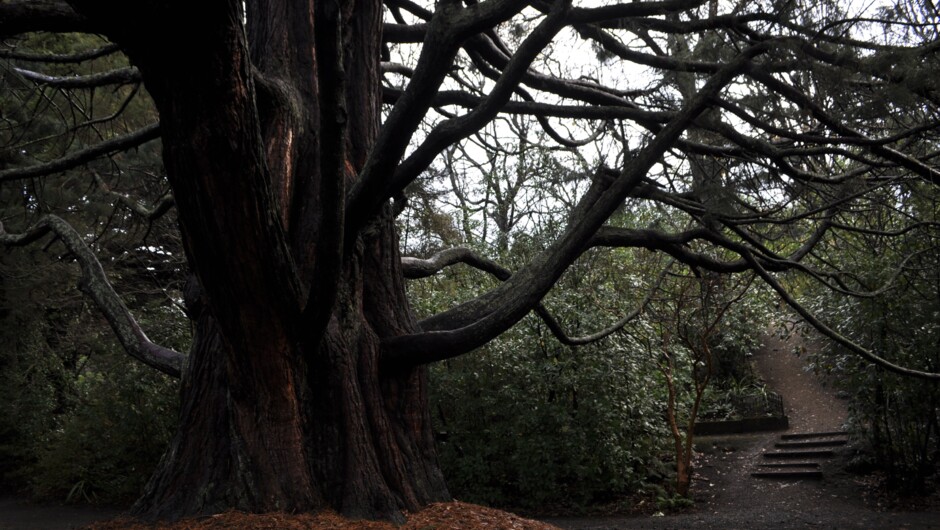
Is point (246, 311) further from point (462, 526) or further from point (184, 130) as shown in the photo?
point (462, 526)

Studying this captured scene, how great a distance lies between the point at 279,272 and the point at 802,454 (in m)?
11.0

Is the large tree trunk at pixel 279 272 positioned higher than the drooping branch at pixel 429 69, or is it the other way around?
the drooping branch at pixel 429 69

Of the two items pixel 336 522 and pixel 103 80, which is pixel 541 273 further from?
pixel 103 80

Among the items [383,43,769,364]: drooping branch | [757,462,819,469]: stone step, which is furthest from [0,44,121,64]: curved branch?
[757,462,819,469]: stone step

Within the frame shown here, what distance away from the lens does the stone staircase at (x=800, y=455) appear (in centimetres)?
1155

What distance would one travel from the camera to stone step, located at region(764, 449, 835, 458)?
39.9 ft

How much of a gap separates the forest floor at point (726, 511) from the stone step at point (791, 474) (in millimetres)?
119

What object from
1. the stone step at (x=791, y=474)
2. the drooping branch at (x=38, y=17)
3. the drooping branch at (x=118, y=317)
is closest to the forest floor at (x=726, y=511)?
the stone step at (x=791, y=474)

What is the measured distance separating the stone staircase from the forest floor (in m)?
0.16

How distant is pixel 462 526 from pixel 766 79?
11.6ft

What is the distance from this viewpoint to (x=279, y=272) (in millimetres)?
3877

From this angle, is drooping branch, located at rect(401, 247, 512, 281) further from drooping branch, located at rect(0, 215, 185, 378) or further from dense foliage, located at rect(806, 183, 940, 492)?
dense foliage, located at rect(806, 183, 940, 492)

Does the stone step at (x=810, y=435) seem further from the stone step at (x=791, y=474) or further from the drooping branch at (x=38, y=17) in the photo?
the drooping branch at (x=38, y=17)

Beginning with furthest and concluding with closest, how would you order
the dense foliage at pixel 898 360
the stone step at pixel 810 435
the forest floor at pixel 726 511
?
the stone step at pixel 810 435 → the dense foliage at pixel 898 360 → the forest floor at pixel 726 511
